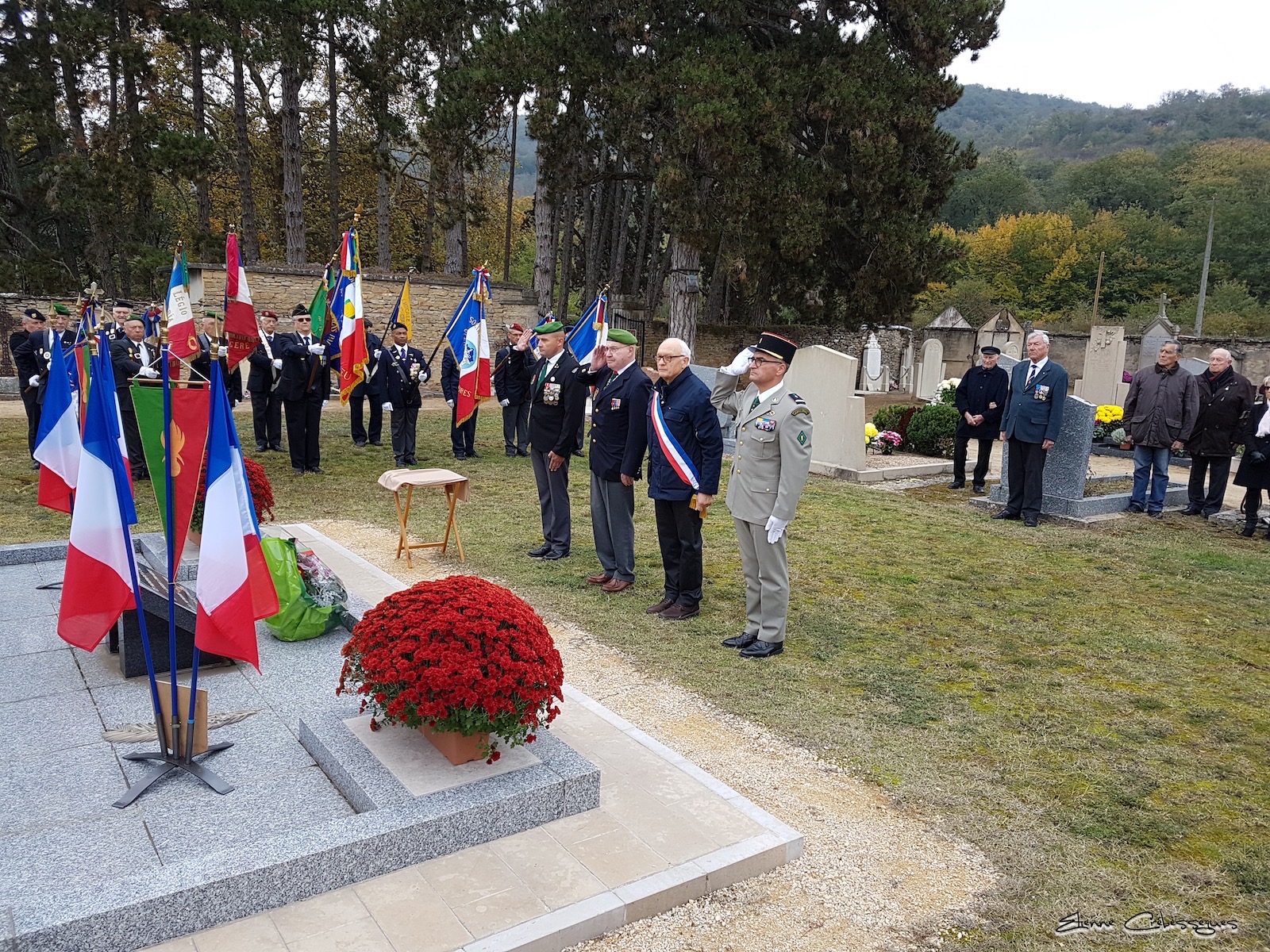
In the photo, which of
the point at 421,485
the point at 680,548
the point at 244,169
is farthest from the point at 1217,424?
the point at 244,169

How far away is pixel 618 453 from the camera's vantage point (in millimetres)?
6785

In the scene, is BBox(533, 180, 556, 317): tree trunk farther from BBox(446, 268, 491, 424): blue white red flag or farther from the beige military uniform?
the beige military uniform

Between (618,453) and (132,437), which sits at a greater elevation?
(618,453)

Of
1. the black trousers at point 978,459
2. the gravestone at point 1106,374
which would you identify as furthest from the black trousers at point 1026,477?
the gravestone at point 1106,374

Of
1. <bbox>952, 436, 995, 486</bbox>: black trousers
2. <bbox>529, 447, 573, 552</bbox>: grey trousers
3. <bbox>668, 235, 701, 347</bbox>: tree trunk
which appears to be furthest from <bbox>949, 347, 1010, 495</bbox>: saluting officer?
<bbox>668, 235, 701, 347</bbox>: tree trunk

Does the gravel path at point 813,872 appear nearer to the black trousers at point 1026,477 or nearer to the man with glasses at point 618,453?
the man with glasses at point 618,453

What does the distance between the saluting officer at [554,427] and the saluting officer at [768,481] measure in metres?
2.06

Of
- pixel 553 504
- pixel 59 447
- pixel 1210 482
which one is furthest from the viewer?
pixel 1210 482

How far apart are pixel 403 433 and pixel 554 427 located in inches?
202

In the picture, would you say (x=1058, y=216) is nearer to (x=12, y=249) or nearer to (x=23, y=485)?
(x=12, y=249)

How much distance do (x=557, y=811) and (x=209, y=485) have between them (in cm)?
180

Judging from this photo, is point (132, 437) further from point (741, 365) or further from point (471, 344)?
point (741, 365)

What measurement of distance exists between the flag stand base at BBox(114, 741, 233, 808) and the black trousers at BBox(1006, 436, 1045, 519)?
832cm

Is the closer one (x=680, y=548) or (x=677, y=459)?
(x=677, y=459)
